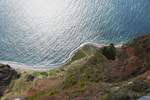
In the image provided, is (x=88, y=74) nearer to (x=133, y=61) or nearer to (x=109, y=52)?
(x=133, y=61)

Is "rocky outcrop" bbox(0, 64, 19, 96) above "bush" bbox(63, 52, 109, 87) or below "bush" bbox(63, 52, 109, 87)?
above

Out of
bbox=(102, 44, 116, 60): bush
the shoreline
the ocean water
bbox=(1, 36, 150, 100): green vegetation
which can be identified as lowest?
bbox=(1, 36, 150, 100): green vegetation

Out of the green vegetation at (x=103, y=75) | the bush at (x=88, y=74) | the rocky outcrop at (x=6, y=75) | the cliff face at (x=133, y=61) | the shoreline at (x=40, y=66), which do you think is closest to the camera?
the green vegetation at (x=103, y=75)

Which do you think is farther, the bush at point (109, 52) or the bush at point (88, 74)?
the bush at point (109, 52)

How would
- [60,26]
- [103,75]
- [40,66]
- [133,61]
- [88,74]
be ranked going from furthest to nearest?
[60,26] < [40,66] < [88,74] < [103,75] < [133,61]

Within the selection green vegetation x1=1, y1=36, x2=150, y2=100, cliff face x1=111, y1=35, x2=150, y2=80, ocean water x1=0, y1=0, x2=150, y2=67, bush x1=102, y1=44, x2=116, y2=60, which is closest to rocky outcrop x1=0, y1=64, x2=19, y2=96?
ocean water x1=0, y1=0, x2=150, y2=67

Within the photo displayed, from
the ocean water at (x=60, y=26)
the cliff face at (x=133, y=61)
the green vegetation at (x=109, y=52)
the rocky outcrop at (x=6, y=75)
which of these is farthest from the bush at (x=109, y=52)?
the ocean water at (x=60, y=26)

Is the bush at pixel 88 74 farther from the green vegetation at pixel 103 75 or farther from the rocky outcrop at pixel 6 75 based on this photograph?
the rocky outcrop at pixel 6 75

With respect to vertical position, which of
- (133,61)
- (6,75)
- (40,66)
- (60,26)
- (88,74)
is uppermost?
(60,26)

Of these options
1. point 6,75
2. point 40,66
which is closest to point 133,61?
point 6,75

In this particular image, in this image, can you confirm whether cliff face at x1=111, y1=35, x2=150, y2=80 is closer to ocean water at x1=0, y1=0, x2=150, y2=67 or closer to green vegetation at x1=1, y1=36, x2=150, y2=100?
green vegetation at x1=1, y1=36, x2=150, y2=100
